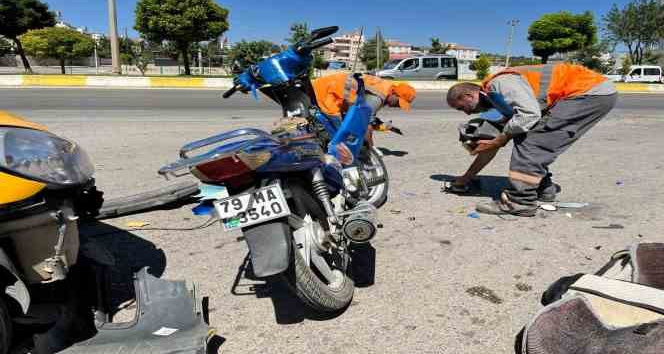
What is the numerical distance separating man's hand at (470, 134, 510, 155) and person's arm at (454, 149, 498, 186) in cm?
23

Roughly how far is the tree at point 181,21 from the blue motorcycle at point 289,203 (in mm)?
32982

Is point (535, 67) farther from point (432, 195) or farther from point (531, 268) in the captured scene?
point (531, 268)

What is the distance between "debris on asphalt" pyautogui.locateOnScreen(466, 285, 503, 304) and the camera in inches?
113

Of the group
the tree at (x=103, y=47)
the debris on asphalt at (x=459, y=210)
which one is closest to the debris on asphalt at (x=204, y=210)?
the debris on asphalt at (x=459, y=210)

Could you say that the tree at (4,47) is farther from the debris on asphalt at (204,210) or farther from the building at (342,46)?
the debris on asphalt at (204,210)

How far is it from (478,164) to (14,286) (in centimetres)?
416

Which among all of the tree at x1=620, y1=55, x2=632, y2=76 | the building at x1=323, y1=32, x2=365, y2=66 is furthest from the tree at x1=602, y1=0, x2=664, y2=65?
the building at x1=323, y1=32, x2=365, y2=66

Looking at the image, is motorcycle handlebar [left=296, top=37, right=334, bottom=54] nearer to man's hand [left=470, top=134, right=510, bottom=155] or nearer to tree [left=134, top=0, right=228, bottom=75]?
man's hand [left=470, top=134, right=510, bottom=155]

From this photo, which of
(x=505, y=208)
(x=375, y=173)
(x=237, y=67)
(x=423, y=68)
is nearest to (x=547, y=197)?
(x=505, y=208)

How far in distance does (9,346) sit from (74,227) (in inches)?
22.2

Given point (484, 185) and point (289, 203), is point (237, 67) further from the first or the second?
point (484, 185)

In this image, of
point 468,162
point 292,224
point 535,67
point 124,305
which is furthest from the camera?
point 468,162

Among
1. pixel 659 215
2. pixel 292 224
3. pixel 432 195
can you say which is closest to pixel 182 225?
pixel 292 224

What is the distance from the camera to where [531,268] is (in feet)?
10.9
